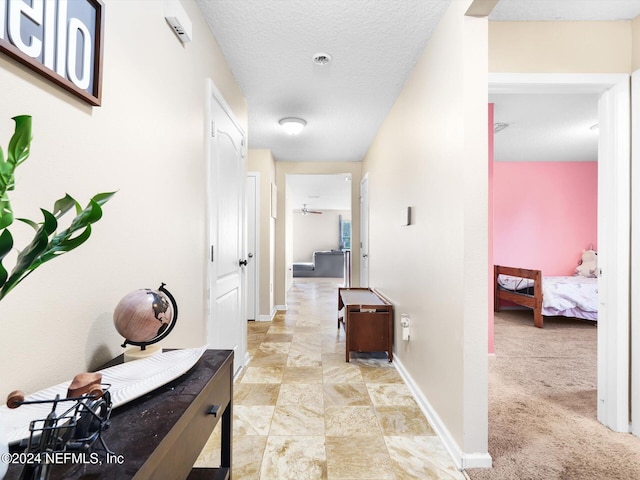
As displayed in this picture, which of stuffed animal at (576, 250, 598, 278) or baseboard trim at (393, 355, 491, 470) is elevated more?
stuffed animal at (576, 250, 598, 278)

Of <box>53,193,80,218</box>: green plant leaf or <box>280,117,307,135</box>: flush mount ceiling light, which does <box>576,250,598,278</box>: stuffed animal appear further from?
<box>53,193,80,218</box>: green plant leaf

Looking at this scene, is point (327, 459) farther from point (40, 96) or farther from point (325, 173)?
point (325, 173)

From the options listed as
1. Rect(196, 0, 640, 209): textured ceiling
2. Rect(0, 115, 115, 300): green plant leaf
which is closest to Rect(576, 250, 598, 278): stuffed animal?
Rect(196, 0, 640, 209): textured ceiling

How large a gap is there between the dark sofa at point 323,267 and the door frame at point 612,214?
831 centimetres

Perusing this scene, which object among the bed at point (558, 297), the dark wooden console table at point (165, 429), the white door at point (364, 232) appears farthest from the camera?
the white door at point (364, 232)

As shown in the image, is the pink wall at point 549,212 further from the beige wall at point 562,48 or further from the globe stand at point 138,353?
the globe stand at point 138,353

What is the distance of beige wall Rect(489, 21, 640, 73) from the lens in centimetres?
192

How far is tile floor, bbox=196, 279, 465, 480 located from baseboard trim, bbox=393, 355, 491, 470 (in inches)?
1.4

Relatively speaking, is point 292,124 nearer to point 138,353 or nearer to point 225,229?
point 225,229

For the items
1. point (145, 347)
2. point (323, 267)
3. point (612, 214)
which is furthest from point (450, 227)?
point (323, 267)

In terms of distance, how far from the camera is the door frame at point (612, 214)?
1.88 metres

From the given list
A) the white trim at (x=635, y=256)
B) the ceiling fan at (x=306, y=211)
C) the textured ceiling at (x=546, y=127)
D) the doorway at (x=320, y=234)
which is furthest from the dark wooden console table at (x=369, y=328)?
the ceiling fan at (x=306, y=211)

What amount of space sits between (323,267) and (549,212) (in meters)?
6.15

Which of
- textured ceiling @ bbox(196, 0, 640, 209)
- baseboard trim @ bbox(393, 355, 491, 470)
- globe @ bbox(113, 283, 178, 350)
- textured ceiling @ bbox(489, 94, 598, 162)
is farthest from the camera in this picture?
textured ceiling @ bbox(489, 94, 598, 162)
